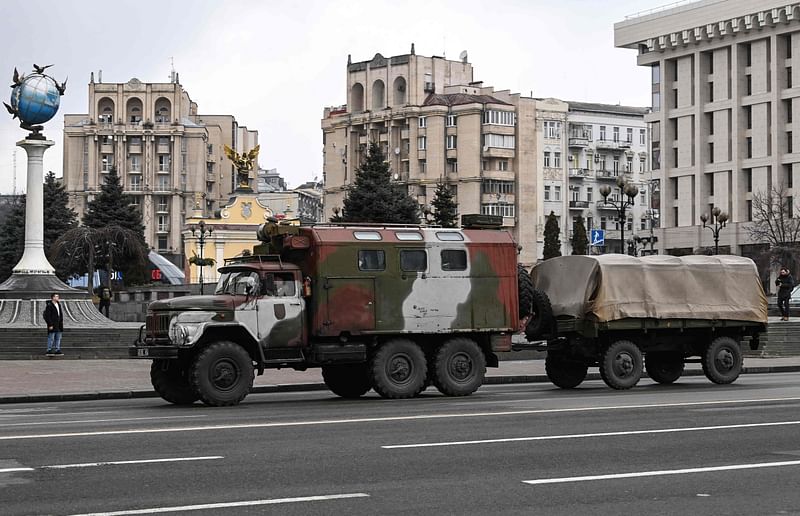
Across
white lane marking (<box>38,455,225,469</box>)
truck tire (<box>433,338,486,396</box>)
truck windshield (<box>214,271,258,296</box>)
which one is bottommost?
white lane marking (<box>38,455,225,469</box>)

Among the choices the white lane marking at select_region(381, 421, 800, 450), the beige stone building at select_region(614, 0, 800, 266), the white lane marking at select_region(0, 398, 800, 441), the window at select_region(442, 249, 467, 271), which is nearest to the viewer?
the white lane marking at select_region(381, 421, 800, 450)

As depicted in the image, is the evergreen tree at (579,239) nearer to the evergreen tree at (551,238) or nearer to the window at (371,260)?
the evergreen tree at (551,238)

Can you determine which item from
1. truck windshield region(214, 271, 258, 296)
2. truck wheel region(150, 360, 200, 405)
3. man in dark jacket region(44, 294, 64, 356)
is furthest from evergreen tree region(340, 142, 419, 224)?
truck wheel region(150, 360, 200, 405)

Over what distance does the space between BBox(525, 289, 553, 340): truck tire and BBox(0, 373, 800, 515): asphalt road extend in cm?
462

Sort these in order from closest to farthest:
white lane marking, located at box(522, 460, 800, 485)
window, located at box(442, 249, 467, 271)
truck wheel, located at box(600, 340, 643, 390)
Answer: white lane marking, located at box(522, 460, 800, 485) → window, located at box(442, 249, 467, 271) → truck wheel, located at box(600, 340, 643, 390)

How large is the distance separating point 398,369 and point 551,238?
335 ft

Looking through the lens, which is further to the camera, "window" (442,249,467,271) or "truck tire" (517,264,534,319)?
"truck tire" (517,264,534,319)

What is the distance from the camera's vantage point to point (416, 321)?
22.3m

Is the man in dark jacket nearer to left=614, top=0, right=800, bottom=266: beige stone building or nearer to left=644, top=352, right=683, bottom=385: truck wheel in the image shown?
left=644, top=352, right=683, bottom=385: truck wheel

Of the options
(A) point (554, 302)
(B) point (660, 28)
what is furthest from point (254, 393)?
(B) point (660, 28)

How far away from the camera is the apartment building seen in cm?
12675

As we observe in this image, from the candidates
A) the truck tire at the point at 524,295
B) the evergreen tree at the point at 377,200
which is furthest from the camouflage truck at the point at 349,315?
the evergreen tree at the point at 377,200

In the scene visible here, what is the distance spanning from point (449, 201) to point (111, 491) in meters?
84.2

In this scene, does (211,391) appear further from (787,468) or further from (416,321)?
(787,468)
